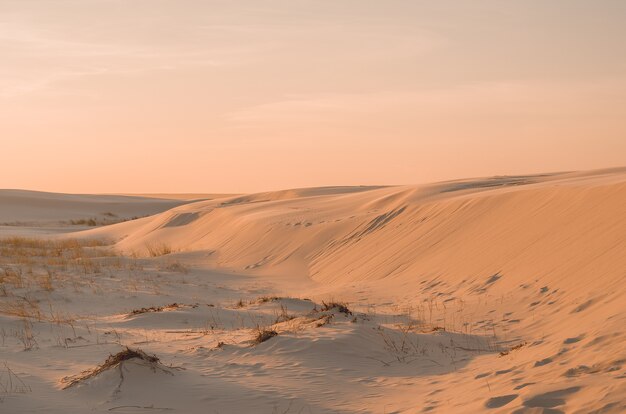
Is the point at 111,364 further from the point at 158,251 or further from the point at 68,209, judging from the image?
the point at 68,209

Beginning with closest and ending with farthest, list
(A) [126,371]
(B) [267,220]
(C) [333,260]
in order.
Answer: (A) [126,371] < (C) [333,260] < (B) [267,220]

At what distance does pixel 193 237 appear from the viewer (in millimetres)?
24484

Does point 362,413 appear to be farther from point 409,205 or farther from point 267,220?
point 267,220

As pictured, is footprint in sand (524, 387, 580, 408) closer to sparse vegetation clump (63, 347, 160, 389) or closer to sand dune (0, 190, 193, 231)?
sparse vegetation clump (63, 347, 160, 389)

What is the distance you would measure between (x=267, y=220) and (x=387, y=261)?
24.1 feet

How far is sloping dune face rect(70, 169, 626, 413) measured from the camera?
5770 mm

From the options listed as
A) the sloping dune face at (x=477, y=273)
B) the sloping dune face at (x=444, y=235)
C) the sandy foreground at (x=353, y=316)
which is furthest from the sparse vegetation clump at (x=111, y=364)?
the sloping dune face at (x=444, y=235)

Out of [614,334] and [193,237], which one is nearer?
[614,334]

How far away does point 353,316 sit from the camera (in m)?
8.90

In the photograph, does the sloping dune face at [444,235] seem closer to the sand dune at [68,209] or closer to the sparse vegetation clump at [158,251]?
the sparse vegetation clump at [158,251]

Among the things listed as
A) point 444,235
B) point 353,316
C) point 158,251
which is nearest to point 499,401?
point 353,316

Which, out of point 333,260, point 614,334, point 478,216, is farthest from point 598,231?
point 333,260

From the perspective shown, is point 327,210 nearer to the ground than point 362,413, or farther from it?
farther from it

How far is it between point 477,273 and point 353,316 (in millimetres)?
3925
